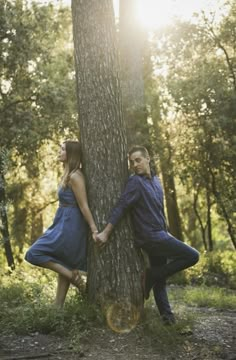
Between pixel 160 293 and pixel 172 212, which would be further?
pixel 172 212

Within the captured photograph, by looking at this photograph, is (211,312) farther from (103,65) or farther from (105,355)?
(103,65)

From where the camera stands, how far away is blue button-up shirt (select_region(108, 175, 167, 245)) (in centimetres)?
607

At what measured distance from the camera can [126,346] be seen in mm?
5574

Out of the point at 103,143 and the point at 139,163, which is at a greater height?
the point at 103,143

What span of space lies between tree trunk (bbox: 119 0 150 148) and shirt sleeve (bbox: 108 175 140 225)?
636 centimetres

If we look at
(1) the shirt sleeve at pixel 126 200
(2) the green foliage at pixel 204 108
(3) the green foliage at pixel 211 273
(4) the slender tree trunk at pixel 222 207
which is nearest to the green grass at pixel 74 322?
(1) the shirt sleeve at pixel 126 200

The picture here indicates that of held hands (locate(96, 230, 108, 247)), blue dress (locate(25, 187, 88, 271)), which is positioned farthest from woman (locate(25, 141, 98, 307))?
held hands (locate(96, 230, 108, 247))

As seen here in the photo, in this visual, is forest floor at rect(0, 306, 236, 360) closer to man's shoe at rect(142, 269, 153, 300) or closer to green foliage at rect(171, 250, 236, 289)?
man's shoe at rect(142, 269, 153, 300)

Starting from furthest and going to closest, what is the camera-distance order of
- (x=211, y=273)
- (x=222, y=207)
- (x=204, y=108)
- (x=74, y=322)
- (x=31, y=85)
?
1. (x=31, y=85)
2. (x=222, y=207)
3. (x=204, y=108)
4. (x=211, y=273)
5. (x=74, y=322)

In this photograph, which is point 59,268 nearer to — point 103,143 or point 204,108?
point 103,143

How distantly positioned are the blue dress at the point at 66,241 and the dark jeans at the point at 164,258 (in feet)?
2.63

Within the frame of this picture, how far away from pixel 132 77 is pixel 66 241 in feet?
24.4

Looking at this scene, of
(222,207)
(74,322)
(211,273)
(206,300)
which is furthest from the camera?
(222,207)

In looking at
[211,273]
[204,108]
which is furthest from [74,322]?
[204,108]
